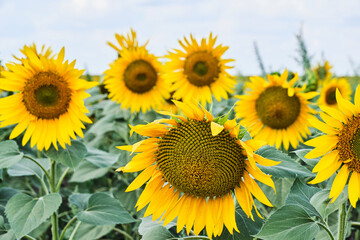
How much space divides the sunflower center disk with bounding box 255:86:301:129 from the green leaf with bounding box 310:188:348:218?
1.11 metres

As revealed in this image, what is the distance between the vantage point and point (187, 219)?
4.31 ft

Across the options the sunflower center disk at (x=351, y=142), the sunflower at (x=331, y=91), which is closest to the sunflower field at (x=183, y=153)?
the sunflower center disk at (x=351, y=142)

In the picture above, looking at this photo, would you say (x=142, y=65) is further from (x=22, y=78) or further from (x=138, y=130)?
(x=138, y=130)

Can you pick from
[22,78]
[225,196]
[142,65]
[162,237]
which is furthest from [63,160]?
[142,65]

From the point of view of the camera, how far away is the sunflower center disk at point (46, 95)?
1859 millimetres

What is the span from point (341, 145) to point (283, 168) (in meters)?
0.20

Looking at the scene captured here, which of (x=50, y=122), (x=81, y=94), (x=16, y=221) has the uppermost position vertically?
(x=81, y=94)

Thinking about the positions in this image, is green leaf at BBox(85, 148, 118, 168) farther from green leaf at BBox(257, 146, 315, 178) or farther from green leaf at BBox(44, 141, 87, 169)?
green leaf at BBox(257, 146, 315, 178)

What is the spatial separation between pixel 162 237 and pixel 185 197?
0.20 m

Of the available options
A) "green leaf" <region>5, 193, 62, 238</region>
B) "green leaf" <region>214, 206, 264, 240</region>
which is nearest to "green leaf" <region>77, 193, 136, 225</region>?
"green leaf" <region>5, 193, 62, 238</region>

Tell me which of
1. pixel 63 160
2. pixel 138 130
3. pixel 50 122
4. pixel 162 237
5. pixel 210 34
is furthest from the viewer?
pixel 210 34

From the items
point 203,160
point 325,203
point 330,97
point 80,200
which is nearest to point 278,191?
point 325,203

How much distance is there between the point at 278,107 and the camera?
7.81ft

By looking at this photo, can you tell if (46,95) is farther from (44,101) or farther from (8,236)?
(8,236)
